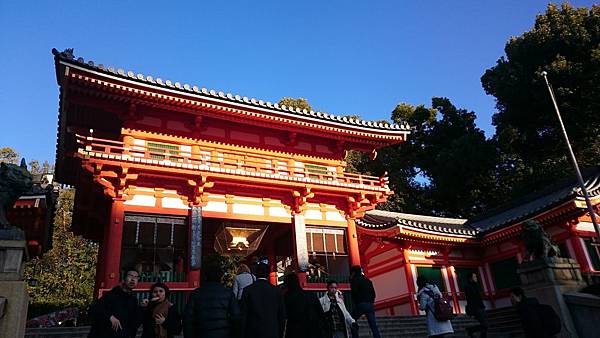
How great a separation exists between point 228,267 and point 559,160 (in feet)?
75.1

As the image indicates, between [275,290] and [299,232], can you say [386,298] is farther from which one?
[275,290]

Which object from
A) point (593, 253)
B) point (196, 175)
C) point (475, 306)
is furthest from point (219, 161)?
point (593, 253)

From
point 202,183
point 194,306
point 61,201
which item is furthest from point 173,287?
point 61,201

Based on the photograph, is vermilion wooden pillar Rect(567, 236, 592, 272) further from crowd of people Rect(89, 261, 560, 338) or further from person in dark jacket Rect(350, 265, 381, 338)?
crowd of people Rect(89, 261, 560, 338)

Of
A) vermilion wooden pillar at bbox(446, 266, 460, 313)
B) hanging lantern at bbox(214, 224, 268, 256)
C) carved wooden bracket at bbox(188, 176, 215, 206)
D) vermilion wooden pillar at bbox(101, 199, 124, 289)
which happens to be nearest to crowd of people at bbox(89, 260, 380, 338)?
vermilion wooden pillar at bbox(101, 199, 124, 289)

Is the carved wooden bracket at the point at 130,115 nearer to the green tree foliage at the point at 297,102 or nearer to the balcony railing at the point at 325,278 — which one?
the balcony railing at the point at 325,278

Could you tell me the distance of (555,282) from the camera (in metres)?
8.28

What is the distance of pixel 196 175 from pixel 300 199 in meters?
3.94

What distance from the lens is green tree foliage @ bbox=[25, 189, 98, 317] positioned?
27547 mm

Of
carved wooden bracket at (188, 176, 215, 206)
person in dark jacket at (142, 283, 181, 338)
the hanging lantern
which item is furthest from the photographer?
the hanging lantern

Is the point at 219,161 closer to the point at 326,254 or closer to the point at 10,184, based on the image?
the point at 326,254

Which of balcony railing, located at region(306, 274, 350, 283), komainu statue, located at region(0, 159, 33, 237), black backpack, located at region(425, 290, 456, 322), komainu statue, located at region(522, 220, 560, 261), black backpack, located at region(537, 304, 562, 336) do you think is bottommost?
black backpack, located at region(537, 304, 562, 336)

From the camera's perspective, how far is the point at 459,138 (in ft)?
111

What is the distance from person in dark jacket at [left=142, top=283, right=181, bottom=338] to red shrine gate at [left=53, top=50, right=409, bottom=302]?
7413 mm
